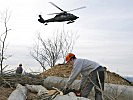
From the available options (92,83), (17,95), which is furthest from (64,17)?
(17,95)

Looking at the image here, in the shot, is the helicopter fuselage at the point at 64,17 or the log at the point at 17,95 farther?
the helicopter fuselage at the point at 64,17

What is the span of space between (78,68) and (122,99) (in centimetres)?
198

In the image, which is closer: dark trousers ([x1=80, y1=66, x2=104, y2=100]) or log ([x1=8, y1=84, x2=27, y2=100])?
log ([x1=8, y1=84, x2=27, y2=100])

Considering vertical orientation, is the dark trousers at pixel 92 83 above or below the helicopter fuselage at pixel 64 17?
below

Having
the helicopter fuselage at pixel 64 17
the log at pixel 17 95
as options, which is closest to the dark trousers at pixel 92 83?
the log at pixel 17 95

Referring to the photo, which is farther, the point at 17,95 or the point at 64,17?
the point at 64,17

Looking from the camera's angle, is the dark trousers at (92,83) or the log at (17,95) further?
the dark trousers at (92,83)

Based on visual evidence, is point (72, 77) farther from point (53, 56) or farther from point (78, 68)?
point (53, 56)

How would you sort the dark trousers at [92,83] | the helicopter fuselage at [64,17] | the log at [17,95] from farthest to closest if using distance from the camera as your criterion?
the helicopter fuselage at [64,17], the dark trousers at [92,83], the log at [17,95]

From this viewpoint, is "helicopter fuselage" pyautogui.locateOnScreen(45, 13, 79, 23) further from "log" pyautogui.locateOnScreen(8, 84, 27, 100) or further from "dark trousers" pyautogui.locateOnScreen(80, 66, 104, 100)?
"dark trousers" pyautogui.locateOnScreen(80, 66, 104, 100)

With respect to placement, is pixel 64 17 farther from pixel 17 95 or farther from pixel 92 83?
pixel 17 95

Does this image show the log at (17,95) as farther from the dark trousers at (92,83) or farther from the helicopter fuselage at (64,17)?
the helicopter fuselage at (64,17)

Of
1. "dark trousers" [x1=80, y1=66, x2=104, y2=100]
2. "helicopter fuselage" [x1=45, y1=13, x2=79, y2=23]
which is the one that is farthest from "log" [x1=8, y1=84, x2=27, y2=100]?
"helicopter fuselage" [x1=45, y1=13, x2=79, y2=23]

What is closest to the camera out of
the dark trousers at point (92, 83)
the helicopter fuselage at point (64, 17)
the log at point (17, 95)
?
the log at point (17, 95)
